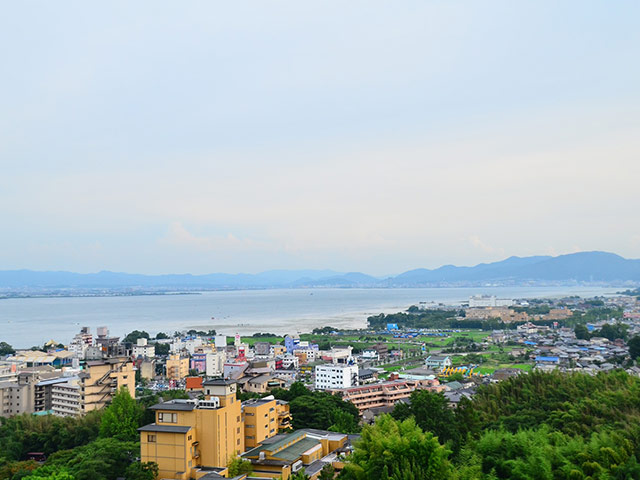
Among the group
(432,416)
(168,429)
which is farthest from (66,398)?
(432,416)

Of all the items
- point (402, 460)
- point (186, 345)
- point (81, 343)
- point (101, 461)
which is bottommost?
point (186, 345)

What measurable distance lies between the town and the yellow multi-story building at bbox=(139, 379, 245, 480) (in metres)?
0.01

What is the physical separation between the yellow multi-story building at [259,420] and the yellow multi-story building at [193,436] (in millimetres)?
560

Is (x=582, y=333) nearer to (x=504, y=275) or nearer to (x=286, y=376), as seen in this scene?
(x=286, y=376)

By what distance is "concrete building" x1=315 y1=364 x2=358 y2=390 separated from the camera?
1533 centimetres

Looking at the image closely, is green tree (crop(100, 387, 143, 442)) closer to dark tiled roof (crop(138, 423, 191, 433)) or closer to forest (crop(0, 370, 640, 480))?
forest (crop(0, 370, 640, 480))

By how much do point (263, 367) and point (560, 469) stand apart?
10.3 meters

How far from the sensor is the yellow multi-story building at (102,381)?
11.6 metres

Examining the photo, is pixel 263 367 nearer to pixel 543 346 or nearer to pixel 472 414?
pixel 472 414

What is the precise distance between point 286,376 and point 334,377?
7.06 ft

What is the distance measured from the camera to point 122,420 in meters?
9.10

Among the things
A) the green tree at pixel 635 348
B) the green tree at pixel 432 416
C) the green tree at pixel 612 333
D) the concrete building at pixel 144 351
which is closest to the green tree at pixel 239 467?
the green tree at pixel 432 416

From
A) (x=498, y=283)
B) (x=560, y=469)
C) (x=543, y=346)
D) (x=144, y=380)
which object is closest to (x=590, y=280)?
(x=498, y=283)

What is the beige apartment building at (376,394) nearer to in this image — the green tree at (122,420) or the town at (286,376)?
the town at (286,376)
